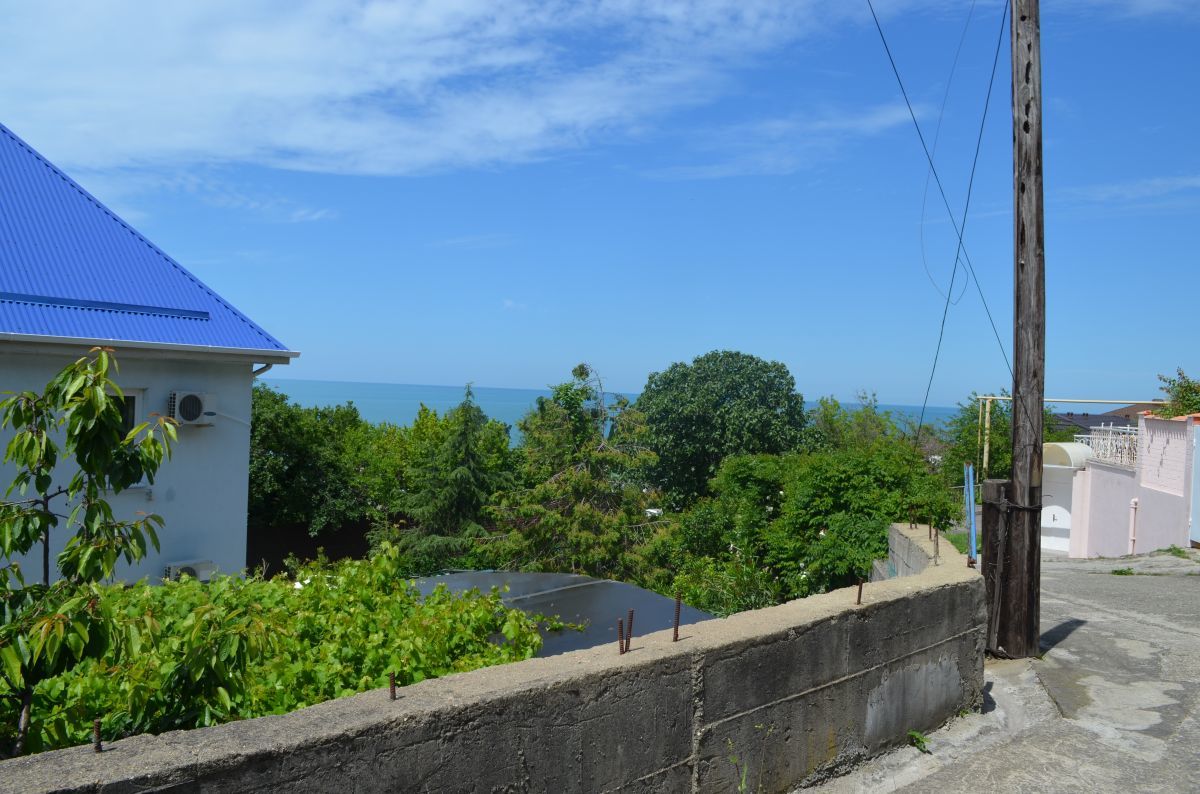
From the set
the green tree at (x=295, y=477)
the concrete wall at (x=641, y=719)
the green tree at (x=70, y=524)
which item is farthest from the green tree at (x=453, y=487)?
the green tree at (x=70, y=524)

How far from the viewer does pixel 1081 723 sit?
630 centimetres

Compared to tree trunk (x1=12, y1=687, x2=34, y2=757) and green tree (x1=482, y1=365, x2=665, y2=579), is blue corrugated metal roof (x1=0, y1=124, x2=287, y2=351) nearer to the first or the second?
tree trunk (x1=12, y1=687, x2=34, y2=757)

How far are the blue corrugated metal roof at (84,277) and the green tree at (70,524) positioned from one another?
7750mm

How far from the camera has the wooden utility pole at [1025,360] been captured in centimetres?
750

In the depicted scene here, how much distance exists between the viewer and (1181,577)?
13297mm

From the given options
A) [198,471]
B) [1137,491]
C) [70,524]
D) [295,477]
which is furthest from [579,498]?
[70,524]

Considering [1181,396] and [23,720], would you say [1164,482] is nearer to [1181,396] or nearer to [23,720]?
[1181,396]

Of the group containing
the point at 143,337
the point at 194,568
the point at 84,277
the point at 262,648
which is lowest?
the point at 194,568

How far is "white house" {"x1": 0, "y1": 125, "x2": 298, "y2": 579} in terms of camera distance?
10188 millimetres

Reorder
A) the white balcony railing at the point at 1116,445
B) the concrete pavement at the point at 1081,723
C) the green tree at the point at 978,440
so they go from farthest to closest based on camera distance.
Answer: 1. the green tree at the point at 978,440
2. the white balcony railing at the point at 1116,445
3. the concrete pavement at the point at 1081,723

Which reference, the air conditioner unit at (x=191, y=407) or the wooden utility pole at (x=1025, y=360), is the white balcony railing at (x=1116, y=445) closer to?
the wooden utility pole at (x=1025, y=360)

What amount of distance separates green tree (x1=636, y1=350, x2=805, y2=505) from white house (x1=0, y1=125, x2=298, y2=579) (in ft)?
94.1

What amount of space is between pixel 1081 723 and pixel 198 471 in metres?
10.2

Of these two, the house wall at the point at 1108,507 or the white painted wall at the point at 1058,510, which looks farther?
the white painted wall at the point at 1058,510
